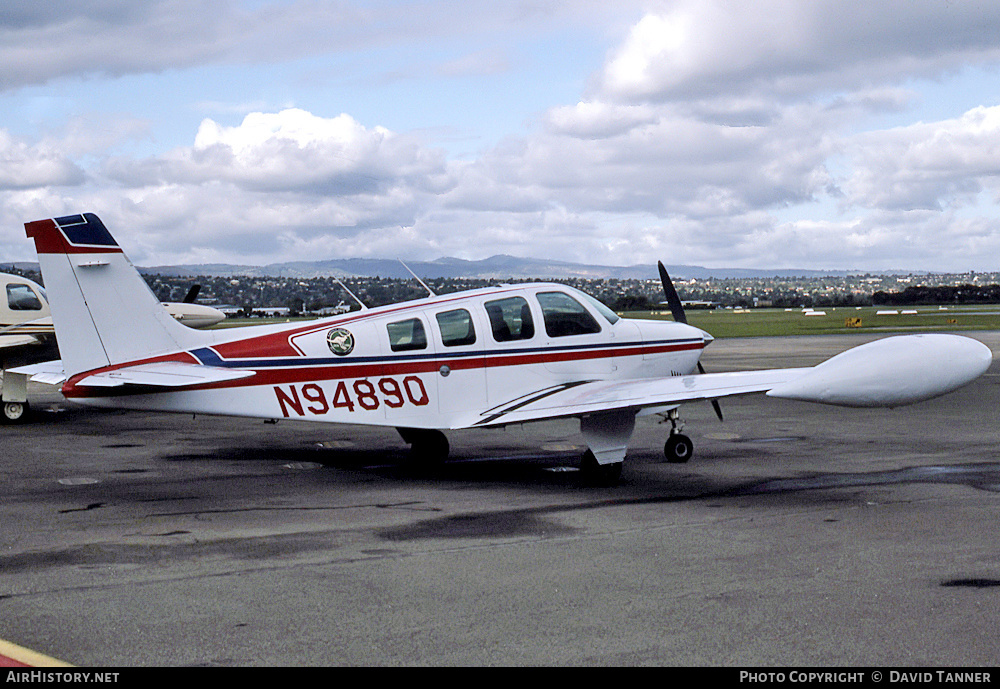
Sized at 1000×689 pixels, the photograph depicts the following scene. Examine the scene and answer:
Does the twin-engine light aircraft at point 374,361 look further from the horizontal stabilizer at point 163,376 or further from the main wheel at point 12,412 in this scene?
the main wheel at point 12,412

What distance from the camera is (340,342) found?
458 inches

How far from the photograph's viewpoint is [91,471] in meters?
12.8

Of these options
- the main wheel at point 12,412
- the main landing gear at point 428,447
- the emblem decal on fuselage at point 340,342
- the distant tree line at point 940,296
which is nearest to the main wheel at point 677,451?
the main landing gear at point 428,447

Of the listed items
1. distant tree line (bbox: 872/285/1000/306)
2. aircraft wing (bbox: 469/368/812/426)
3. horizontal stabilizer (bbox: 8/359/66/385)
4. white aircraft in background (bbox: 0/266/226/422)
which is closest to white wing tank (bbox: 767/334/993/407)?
aircraft wing (bbox: 469/368/812/426)

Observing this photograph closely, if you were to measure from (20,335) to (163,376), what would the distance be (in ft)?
30.5

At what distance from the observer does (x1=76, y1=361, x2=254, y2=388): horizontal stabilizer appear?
1095 centimetres

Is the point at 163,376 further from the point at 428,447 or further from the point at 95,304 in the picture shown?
the point at 428,447

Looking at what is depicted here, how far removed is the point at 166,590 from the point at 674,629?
3.61m

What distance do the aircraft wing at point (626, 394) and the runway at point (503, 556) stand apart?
0.90 m

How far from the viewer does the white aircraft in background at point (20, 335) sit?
18500 millimetres

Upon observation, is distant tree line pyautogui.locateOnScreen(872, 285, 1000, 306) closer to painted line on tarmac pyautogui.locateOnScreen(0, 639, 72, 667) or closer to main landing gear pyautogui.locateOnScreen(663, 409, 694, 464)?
main landing gear pyautogui.locateOnScreen(663, 409, 694, 464)

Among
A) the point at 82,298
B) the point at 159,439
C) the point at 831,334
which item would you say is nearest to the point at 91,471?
the point at 82,298

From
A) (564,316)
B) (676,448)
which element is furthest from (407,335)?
(676,448)

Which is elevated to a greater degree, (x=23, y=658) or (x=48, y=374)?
(x=48, y=374)
